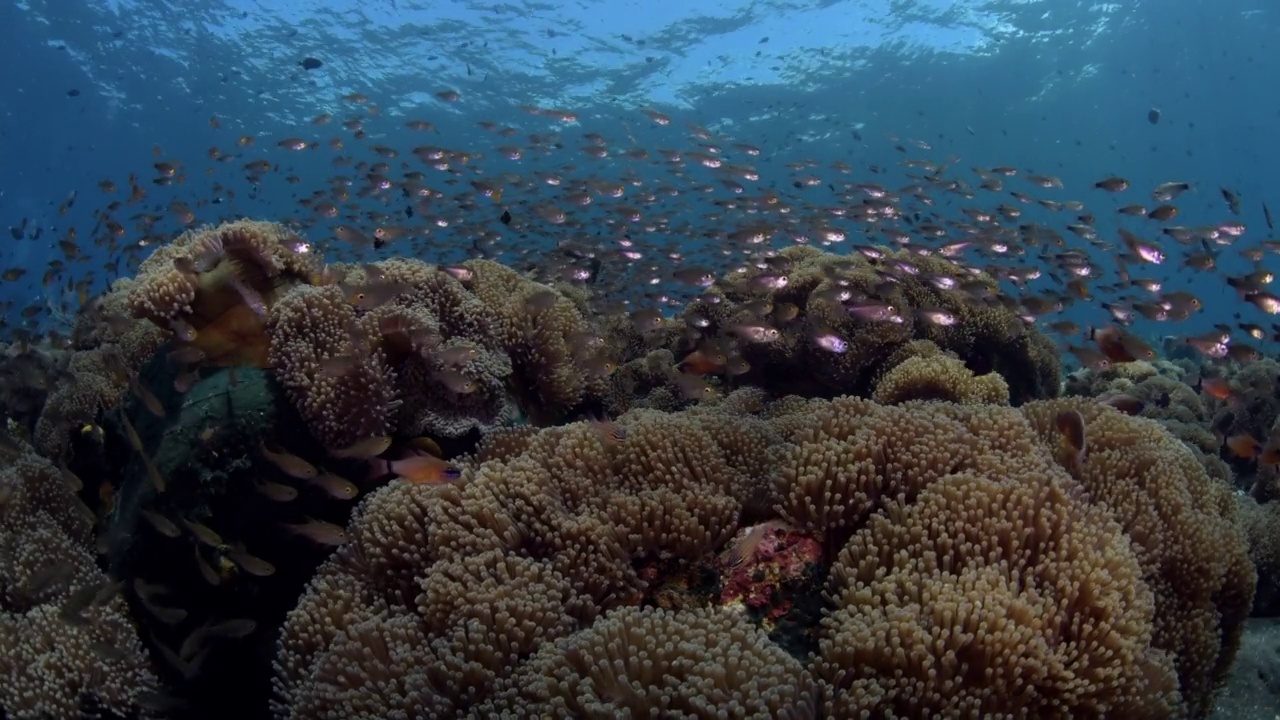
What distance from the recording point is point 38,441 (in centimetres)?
714

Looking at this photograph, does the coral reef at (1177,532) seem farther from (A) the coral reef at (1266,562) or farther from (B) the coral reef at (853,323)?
(B) the coral reef at (853,323)

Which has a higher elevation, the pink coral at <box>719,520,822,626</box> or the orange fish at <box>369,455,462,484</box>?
the pink coral at <box>719,520,822,626</box>

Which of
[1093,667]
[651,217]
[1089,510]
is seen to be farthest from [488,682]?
[651,217]

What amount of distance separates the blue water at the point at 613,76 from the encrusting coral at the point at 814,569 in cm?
2776

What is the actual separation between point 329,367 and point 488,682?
2.72m

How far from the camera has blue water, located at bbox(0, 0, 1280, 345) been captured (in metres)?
36.8

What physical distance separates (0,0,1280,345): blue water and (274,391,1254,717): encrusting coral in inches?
1093

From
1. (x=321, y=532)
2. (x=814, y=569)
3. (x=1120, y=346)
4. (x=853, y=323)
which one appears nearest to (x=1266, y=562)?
(x=1120, y=346)

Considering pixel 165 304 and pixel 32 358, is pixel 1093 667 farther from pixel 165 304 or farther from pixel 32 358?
pixel 32 358

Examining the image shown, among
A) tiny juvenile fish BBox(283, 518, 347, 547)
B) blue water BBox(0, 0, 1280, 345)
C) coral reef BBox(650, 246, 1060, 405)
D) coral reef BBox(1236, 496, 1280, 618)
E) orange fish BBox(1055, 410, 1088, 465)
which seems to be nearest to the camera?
orange fish BBox(1055, 410, 1088, 465)

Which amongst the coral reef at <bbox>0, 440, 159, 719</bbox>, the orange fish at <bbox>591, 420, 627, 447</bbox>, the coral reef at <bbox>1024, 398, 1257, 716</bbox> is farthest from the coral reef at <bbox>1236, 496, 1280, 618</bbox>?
the coral reef at <bbox>0, 440, 159, 719</bbox>

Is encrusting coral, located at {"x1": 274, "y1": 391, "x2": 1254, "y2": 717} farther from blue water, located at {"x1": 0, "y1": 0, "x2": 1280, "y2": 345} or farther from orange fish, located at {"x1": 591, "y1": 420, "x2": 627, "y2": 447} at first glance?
blue water, located at {"x1": 0, "y1": 0, "x2": 1280, "y2": 345}

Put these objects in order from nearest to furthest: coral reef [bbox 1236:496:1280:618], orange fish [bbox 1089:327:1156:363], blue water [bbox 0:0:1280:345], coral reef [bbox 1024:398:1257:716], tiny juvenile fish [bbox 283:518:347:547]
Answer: coral reef [bbox 1024:398:1257:716] → tiny juvenile fish [bbox 283:518:347:547] → coral reef [bbox 1236:496:1280:618] → orange fish [bbox 1089:327:1156:363] → blue water [bbox 0:0:1280:345]

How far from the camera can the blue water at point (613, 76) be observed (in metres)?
36.8
